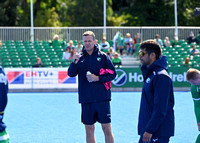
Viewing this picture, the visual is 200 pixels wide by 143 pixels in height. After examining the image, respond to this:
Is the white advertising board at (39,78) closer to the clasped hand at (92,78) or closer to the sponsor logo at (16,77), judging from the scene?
the sponsor logo at (16,77)

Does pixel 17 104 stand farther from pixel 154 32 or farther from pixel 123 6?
pixel 123 6

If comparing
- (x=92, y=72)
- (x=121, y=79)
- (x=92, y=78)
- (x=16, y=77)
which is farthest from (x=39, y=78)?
(x=92, y=78)

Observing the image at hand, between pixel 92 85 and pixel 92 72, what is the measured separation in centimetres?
22

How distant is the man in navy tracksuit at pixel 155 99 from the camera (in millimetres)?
4551

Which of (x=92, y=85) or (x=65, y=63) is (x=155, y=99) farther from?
(x=65, y=63)

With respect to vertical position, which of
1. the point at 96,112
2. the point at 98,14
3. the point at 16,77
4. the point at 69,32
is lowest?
the point at 16,77

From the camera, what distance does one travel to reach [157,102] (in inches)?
179

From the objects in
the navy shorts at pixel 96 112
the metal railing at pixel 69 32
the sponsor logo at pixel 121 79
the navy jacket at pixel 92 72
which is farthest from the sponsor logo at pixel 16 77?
the navy shorts at pixel 96 112

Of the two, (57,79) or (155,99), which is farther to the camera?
(57,79)

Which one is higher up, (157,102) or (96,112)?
(157,102)

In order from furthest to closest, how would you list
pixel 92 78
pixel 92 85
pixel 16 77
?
1. pixel 16 77
2. pixel 92 85
3. pixel 92 78

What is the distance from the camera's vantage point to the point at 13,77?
67.2 feet

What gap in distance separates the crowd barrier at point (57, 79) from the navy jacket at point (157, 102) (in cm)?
1585

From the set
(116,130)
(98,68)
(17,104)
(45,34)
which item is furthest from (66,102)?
(45,34)
